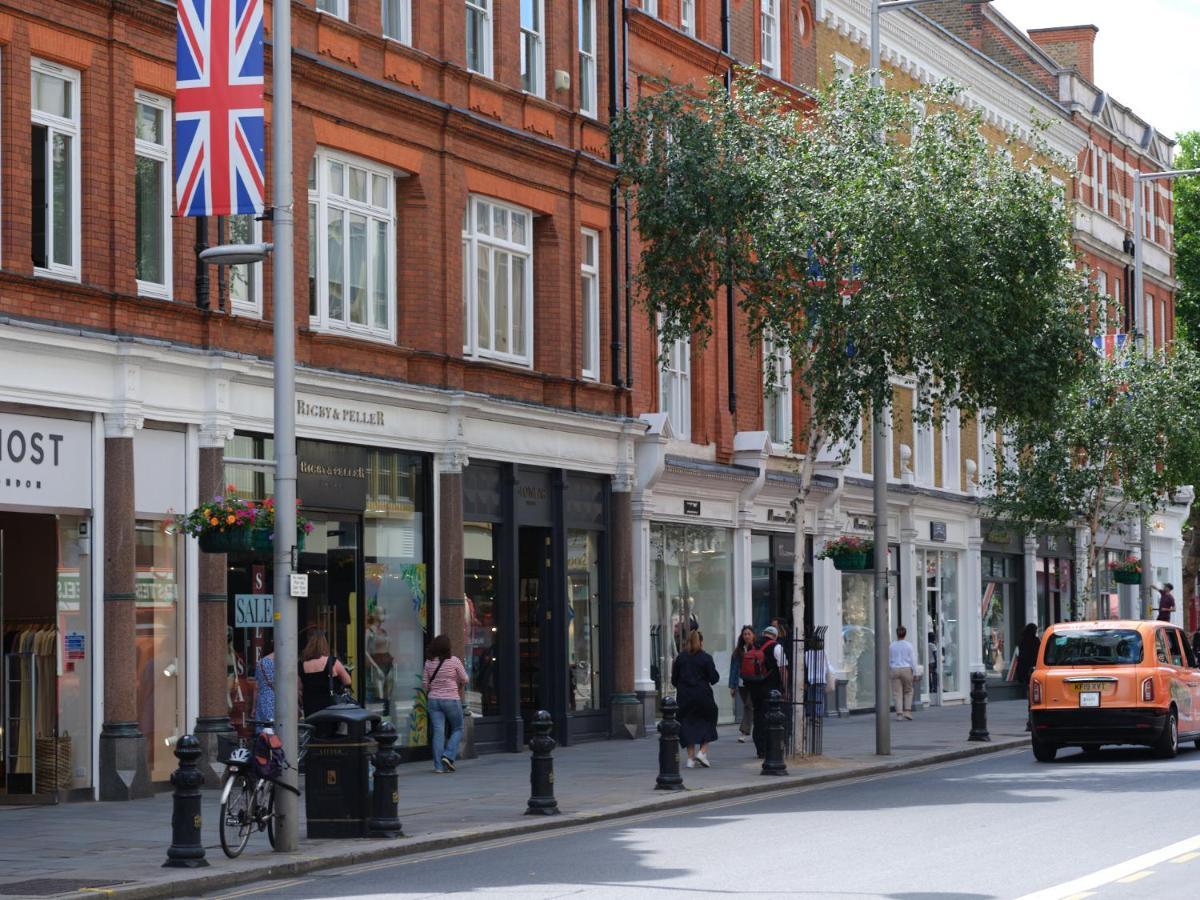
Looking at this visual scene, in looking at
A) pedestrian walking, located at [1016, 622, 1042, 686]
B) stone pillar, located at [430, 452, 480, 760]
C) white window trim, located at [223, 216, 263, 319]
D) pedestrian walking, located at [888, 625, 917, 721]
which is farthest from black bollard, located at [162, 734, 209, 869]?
pedestrian walking, located at [1016, 622, 1042, 686]

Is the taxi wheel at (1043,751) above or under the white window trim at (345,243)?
under

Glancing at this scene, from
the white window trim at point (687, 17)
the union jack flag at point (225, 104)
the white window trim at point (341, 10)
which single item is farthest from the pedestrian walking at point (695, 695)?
the white window trim at point (687, 17)

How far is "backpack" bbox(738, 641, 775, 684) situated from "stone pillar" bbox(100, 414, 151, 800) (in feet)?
29.7

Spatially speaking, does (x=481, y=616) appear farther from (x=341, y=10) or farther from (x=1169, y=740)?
(x=1169, y=740)

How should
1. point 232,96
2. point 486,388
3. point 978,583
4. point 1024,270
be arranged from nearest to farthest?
point 232,96 < point 1024,270 < point 486,388 < point 978,583

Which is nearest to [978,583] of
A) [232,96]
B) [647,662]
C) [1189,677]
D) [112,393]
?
[647,662]

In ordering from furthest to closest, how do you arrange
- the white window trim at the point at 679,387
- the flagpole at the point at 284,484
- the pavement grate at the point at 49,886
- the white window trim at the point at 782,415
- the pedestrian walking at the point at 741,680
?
the white window trim at the point at 782,415
the white window trim at the point at 679,387
the pedestrian walking at the point at 741,680
the flagpole at the point at 284,484
the pavement grate at the point at 49,886

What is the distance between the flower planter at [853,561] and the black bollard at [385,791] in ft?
48.7

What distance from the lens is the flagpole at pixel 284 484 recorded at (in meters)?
16.5

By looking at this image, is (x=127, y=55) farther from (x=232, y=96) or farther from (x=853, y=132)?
(x=853, y=132)

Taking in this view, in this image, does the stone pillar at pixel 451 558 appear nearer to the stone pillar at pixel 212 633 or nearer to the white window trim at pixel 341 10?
the stone pillar at pixel 212 633

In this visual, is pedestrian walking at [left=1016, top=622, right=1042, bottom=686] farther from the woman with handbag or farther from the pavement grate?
the pavement grate

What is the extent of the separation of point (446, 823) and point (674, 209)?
35.9 feet

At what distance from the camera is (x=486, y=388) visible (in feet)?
94.1
